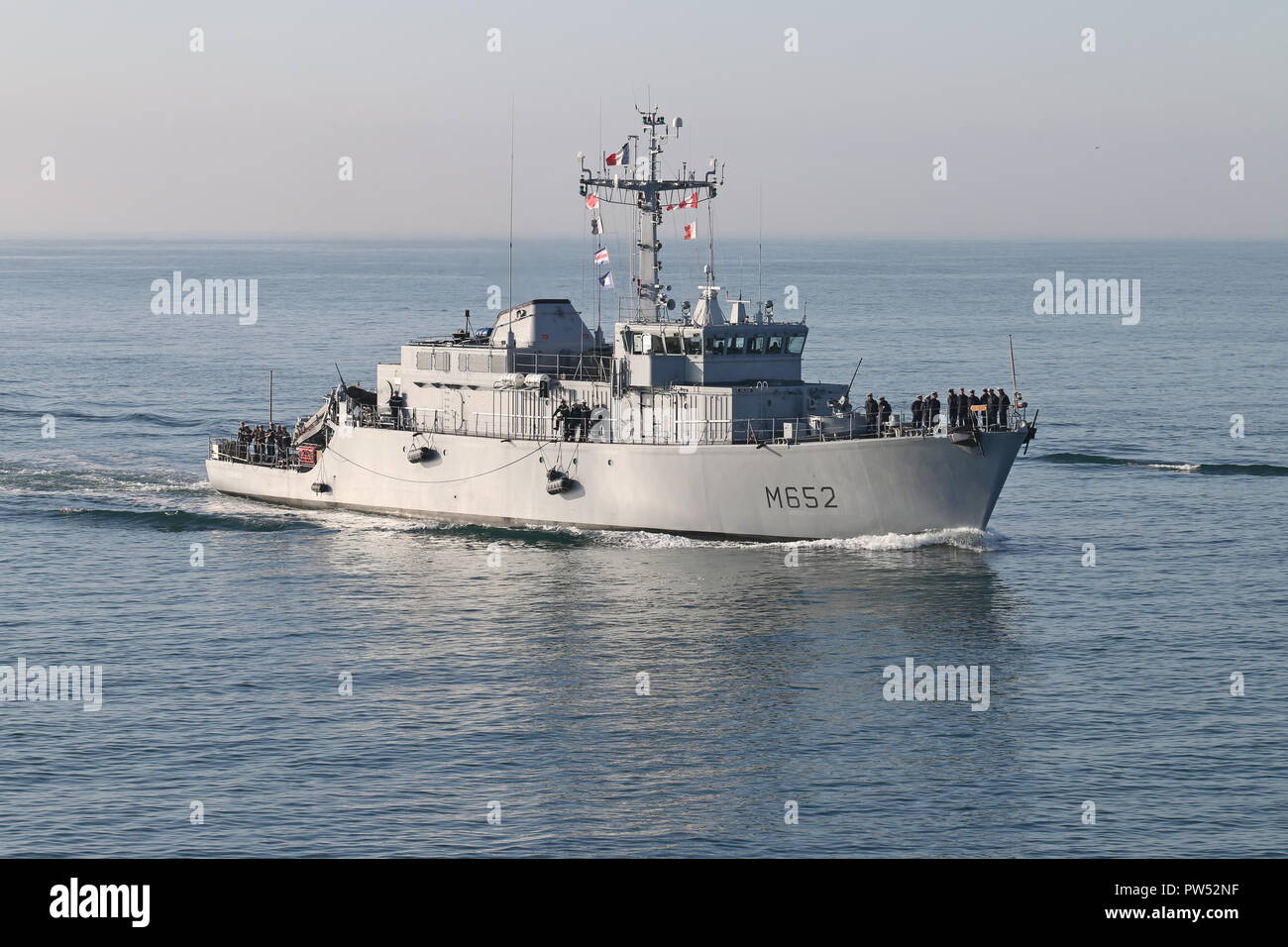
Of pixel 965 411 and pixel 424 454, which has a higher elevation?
pixel 965 411

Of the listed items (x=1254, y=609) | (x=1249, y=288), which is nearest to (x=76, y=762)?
(x=1254, y=609)

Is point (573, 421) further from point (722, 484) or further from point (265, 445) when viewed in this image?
point (265, 445)

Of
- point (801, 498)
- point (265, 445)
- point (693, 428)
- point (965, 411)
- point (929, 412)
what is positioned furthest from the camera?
point (265, 445)

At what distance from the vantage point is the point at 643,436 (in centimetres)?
5022

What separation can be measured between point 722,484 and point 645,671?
41.1 ft

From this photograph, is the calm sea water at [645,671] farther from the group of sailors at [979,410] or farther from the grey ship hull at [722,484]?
the group of sailors at [979,410]

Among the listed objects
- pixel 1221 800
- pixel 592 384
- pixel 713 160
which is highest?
pixel 713 160

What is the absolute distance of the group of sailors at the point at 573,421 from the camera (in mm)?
51031

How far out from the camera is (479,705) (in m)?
34.6

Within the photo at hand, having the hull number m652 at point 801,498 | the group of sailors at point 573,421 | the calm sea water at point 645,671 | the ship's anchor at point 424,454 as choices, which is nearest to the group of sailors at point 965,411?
the hull number m652 at point 801,498

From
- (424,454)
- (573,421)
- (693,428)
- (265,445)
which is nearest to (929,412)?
(693,428)

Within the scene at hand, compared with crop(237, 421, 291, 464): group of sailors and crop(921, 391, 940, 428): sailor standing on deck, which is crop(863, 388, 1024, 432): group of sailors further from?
crop(237, 421, 291, 464): group of sailors
